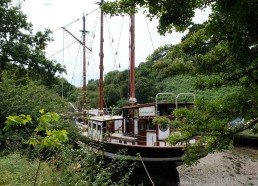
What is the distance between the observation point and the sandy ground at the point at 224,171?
1247 centimetres

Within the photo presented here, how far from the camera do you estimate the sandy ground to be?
1247cm

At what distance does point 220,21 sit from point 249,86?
91 centimetres

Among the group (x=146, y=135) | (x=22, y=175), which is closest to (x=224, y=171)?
(x=146, y=135)

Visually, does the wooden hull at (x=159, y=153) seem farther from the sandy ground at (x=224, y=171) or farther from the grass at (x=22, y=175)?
the grass at (x=22, y=175)

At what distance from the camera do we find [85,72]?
28297 millimetres

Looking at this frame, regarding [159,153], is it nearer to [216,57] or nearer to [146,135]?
[146,135]

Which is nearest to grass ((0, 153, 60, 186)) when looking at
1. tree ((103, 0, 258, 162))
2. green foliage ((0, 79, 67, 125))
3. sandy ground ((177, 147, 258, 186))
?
tree ((103, 0, 258, 162))

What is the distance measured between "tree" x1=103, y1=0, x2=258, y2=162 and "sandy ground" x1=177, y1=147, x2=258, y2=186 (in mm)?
8924

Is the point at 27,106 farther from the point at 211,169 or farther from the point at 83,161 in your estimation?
the point at 211,169

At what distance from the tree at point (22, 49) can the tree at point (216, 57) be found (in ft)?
41.0

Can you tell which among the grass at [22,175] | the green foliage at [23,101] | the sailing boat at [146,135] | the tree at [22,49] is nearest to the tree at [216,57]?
the grass at [22,175]

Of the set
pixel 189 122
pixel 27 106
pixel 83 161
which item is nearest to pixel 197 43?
pixel 189 122

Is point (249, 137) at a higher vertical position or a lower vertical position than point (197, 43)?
lower

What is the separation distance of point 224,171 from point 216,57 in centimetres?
1252
